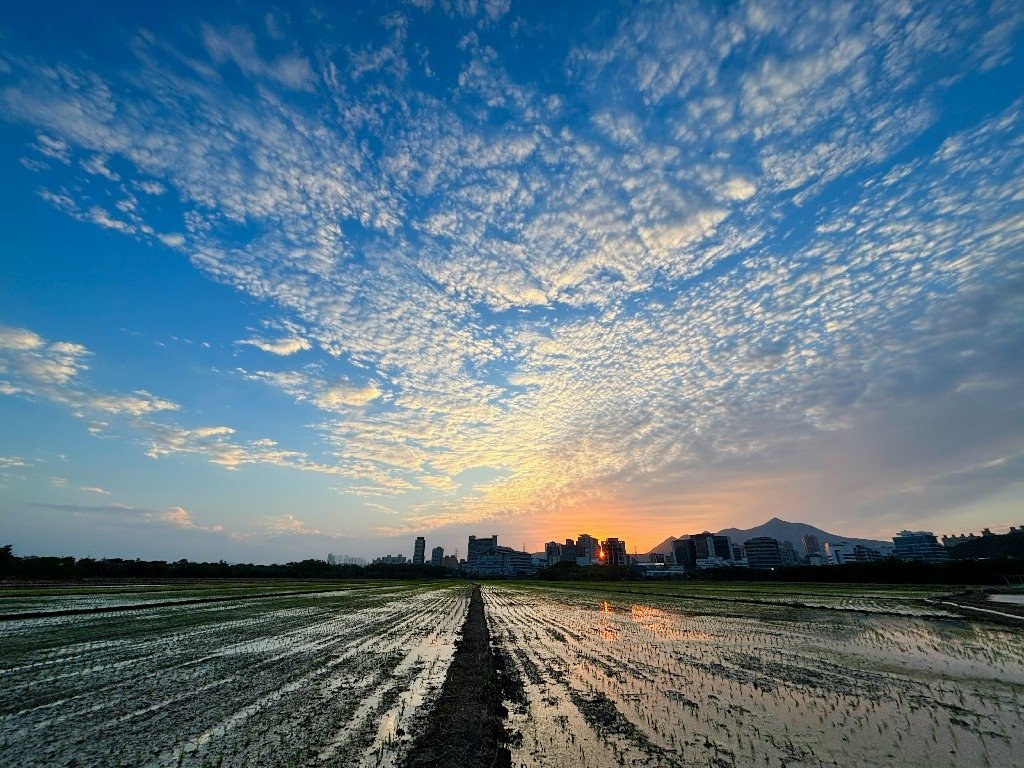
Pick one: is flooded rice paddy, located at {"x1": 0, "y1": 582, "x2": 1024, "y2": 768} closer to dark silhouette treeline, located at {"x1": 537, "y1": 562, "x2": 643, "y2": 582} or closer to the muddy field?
the muddy field

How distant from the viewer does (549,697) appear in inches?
475

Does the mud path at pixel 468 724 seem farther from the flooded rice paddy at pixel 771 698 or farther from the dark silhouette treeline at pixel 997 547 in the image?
the dark silhouette treeline at pixel 997 547

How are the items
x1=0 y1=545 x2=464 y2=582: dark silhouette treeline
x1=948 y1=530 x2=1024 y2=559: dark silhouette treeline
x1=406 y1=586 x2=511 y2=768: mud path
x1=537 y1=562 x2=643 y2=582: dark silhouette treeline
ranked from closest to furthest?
x1=406 y1=586 x2=511 y2=768: mud path < x1=0 y1=545 x2=464 y2=582: dark silhouette treeline < x1=537 y1=562 x2=643 y2=582: dark silhouette treeline < x1=948 y1=530 x2=1024 y2=559: dark silhouette treeline

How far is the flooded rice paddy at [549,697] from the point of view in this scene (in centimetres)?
835

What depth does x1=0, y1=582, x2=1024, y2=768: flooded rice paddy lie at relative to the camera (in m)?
8.35

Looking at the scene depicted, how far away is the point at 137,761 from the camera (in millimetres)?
8039

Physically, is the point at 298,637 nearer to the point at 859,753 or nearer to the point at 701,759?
the point at 701,759

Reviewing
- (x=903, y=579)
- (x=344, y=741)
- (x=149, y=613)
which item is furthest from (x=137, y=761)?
(x=903, y=579)

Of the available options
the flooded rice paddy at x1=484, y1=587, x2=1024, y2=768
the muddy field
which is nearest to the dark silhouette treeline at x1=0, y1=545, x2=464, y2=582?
the muddy field

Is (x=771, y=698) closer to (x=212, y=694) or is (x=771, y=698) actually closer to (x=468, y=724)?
(x=468, y=724)

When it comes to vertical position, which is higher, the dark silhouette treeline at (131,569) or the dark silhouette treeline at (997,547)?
the dark silhouette treeline at (997,547)

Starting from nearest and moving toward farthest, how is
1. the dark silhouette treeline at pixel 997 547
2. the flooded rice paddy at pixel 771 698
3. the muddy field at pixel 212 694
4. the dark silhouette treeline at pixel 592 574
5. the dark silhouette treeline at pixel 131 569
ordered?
the flooded rice paddy at pixel 771 698
the muddy field at pixel 212 694
the dark silhouette treeline at pixel 131 569
the dark silhouette treeline at pixel 592 574
the dark silhouette treeline at pixel 997 547

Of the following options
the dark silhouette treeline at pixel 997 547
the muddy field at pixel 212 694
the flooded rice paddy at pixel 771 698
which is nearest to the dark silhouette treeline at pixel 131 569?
the muddy field at pixel 212 694

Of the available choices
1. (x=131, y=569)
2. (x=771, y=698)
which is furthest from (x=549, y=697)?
(x=131, y=569)
